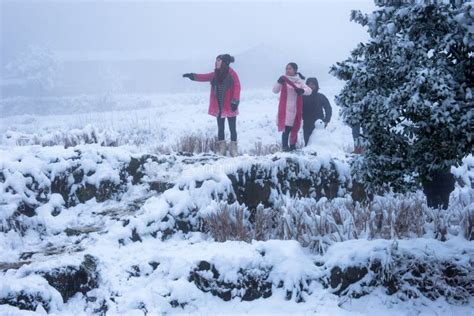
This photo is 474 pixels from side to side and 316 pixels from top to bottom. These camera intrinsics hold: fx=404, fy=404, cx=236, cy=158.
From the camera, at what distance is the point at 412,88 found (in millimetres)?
2971

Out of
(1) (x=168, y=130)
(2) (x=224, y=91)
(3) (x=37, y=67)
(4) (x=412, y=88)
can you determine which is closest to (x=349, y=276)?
(4) (x=412, y=88)

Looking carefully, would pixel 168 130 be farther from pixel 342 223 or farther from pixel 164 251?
pixel 342 223

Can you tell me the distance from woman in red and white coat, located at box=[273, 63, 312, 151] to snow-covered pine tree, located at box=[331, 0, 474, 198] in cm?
382

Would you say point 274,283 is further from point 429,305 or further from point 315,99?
point 315,99

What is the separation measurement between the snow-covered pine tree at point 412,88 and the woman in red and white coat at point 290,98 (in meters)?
3.82

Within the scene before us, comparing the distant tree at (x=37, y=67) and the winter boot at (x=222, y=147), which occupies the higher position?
the distant tree at (x=37, y=67)

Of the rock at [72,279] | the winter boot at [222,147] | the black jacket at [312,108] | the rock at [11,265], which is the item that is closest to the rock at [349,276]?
the rock at [72,279]

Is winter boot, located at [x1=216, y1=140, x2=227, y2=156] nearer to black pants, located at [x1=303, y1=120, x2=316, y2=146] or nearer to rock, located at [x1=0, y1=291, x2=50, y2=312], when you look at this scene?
black pants, located at [x1=303, y1=120, x2=316, y2=146]

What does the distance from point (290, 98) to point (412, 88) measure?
4.86 m

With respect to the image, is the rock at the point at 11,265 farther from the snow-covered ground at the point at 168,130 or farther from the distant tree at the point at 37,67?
the distant tree at the point at 37,67

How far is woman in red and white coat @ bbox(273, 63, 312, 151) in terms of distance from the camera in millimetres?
7539

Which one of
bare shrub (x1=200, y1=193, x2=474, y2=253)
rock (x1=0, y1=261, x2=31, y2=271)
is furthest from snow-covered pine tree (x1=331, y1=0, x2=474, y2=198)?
rock (x1=0, y1=261, x2=31, y2=271)

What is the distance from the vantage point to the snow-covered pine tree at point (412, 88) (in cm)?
293

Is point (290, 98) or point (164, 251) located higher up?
point (290, 98)
